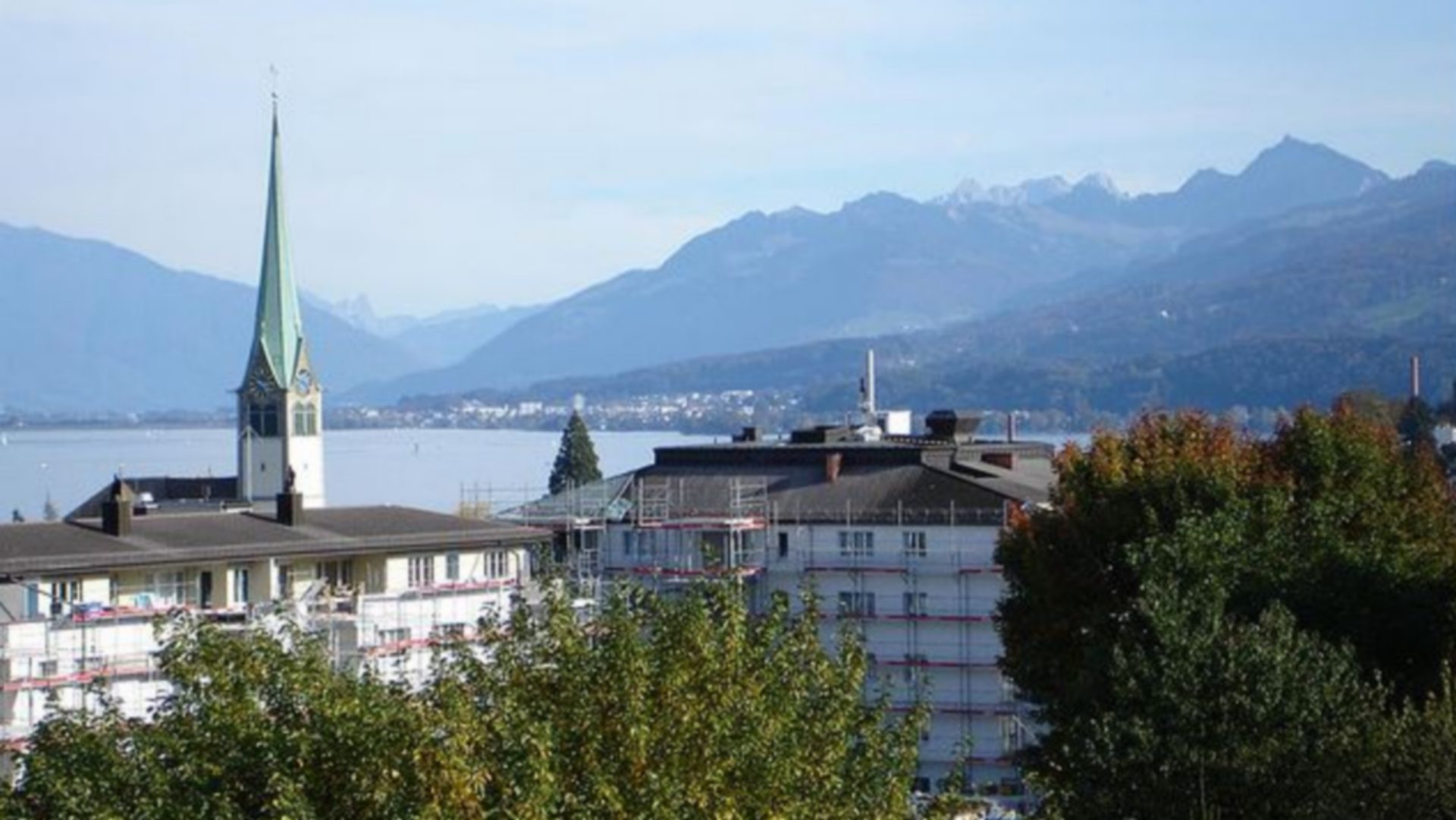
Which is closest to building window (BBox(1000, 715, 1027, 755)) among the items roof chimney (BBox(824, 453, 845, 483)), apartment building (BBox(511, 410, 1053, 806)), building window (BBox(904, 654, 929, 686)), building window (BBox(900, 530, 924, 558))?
apartment building (BBox(511, 410, 1053, 806))

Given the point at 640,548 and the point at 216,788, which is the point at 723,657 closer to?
the point at 216,788

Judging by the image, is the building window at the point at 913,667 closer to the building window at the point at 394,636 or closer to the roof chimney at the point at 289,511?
the building window at the point at 394,636

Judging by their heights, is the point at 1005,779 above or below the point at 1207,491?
below

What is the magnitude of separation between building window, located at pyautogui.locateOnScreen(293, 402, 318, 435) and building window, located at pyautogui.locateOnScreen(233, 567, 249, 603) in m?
67.2

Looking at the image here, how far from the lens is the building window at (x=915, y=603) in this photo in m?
65.2

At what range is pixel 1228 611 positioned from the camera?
40438mm

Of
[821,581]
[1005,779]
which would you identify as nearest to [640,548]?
[821,581]

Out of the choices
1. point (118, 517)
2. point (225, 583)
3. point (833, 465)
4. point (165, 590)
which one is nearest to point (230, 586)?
point (225, 583)

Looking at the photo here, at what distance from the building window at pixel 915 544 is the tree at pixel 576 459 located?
134 ft

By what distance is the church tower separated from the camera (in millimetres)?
114438

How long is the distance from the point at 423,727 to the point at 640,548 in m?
47.3

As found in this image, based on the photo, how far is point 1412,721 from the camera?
1222 inches

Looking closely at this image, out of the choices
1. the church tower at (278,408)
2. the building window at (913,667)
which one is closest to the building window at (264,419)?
the church tower at (278,408)

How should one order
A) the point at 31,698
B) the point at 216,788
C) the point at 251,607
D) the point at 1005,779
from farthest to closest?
the point at 1005,779, the point at 251,607, the point at 31,698, the point at 216,788
